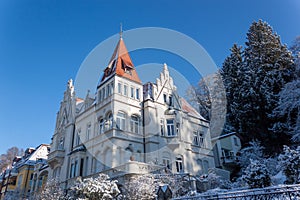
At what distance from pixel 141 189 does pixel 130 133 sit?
819cm

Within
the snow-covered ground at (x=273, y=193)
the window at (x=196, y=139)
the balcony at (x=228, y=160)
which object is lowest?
the snow-covered ground at (x=273, y=193)

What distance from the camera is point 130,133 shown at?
22.8 metres

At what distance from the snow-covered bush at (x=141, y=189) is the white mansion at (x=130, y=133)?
1.85 m

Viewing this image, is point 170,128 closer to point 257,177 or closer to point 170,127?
point 170,127

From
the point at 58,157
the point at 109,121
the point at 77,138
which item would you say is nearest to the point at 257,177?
the point at 109,121

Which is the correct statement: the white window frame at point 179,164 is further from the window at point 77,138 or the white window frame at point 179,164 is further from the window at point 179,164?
the window at point 77,138

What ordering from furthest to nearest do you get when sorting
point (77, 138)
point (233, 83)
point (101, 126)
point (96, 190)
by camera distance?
point (233, 83) < point (77, 138) < point (101, 126) < point (96, 190)

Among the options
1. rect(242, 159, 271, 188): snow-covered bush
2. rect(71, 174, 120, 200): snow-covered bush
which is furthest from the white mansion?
rect(242, 159, 271, 188): snow-covered bush

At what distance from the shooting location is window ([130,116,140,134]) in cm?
2375

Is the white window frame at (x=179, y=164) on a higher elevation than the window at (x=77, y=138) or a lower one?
lower

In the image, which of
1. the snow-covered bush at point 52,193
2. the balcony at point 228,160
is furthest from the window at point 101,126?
the balcony at point 228,160

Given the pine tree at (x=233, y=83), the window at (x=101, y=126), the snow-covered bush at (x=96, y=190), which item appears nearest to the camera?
the snow-covered bush at (x=96, y=190)

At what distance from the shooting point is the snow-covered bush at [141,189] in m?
14.8

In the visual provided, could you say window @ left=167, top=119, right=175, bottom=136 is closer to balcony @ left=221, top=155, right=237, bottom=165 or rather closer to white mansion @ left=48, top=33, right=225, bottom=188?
white mansion @ left=48, top=33, right=225, bottom=188
